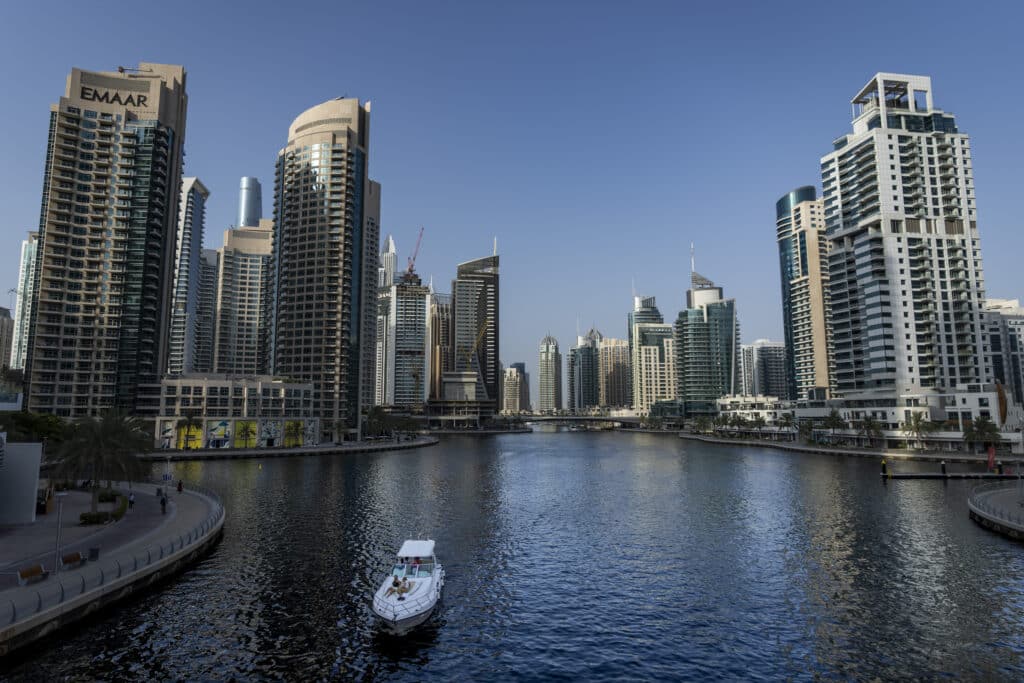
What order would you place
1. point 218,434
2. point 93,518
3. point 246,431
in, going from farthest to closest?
point 246,431 → point 218,434 → point 93,518

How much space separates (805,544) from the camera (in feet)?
201

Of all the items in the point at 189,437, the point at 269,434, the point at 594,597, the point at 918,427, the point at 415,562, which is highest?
the point at 918,427

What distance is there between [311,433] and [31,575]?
161 meters

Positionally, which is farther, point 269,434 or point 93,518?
point 269,434

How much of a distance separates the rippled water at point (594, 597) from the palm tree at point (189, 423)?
292ft

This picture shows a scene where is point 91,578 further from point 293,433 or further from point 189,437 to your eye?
point 293,433

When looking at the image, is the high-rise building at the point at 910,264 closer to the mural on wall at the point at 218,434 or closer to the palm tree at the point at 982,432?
the palm tree at the point at 982,432

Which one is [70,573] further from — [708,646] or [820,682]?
[820,682]

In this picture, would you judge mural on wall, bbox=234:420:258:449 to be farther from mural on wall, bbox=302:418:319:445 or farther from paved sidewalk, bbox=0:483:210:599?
paved sidewalk, bbox=0:483:210:599

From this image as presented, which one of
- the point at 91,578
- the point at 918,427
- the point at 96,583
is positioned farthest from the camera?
the point at 918,427

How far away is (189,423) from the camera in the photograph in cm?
16375

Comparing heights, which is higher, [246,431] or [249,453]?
[246,431]

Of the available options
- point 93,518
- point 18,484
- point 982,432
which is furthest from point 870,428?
point 18,484

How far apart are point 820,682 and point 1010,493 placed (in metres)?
69.6
